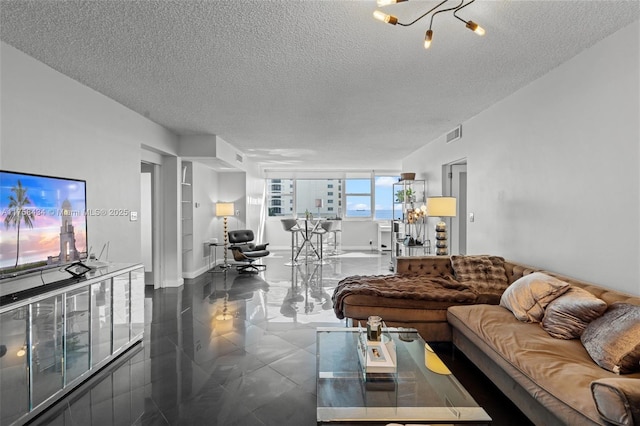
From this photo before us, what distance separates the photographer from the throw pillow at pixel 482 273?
147 inches

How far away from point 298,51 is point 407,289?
8.24 ft

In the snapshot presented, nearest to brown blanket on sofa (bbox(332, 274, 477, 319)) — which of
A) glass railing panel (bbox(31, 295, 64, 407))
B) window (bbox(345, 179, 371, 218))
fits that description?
glass railing panel (bbox(31, 295, 64, 407))

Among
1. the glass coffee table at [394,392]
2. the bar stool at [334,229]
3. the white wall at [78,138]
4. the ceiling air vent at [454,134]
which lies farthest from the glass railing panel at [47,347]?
the bar stool at [334,229]

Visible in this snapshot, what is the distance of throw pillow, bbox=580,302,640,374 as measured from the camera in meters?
1.86

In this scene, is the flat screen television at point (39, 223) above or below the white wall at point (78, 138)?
below

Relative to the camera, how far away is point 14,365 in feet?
7.18

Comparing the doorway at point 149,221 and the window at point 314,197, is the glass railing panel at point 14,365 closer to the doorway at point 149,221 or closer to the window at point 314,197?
the doorway at point 149,221

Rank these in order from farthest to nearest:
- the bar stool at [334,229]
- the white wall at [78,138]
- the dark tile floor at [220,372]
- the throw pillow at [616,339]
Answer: the bar stool at [334,229]
the white wall at [78,138]
the dark tile floor at [220,372]
the throw pillow at [616,339]

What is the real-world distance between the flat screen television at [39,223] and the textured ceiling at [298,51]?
1124 mm

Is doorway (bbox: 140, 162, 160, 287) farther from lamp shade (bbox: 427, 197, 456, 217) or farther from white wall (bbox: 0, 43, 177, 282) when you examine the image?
lamp shade (bbox: 427, 197, 456, 217)

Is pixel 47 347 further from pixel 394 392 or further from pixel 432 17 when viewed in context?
pixel 432 17

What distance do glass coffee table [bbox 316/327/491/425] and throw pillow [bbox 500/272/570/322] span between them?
916mm

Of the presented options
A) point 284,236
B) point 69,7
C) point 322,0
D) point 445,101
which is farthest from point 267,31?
point 284,236

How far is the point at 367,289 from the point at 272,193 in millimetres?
8855
